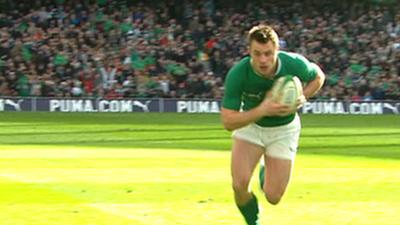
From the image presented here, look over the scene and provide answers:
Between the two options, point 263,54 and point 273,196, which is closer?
point 263,54

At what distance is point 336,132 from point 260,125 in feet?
69.4

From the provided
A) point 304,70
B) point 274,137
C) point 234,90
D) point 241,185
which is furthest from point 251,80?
point 241,185

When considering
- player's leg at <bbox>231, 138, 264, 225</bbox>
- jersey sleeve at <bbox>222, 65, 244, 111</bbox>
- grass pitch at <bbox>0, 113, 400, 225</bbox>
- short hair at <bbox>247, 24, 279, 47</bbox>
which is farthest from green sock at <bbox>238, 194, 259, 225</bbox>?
short hair at <bbox>247, 24, 279, 47</bbox>

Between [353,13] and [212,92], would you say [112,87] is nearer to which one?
[212,92]

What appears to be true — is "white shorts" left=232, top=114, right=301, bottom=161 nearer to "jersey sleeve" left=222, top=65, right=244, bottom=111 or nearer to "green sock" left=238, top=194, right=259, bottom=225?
"green sock" left=238, top=194, right=259, bottom=225

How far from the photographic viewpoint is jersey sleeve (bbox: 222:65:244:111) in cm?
945

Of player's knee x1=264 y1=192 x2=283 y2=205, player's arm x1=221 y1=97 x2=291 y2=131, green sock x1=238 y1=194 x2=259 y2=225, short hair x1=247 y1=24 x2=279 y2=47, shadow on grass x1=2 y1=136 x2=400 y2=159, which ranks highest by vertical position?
short hair x1=247 y1=24 x2=279 y2=47

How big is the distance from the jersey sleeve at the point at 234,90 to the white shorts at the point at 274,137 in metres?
0.65

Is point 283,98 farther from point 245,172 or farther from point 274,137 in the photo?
point 245,172

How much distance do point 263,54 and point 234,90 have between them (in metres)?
0.55

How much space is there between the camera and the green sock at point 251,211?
401 inches

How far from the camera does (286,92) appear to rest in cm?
916

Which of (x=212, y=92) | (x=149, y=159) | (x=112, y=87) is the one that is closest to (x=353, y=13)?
(x=212, y=92)

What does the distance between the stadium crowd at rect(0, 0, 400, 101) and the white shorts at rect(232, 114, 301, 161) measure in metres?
30.8
